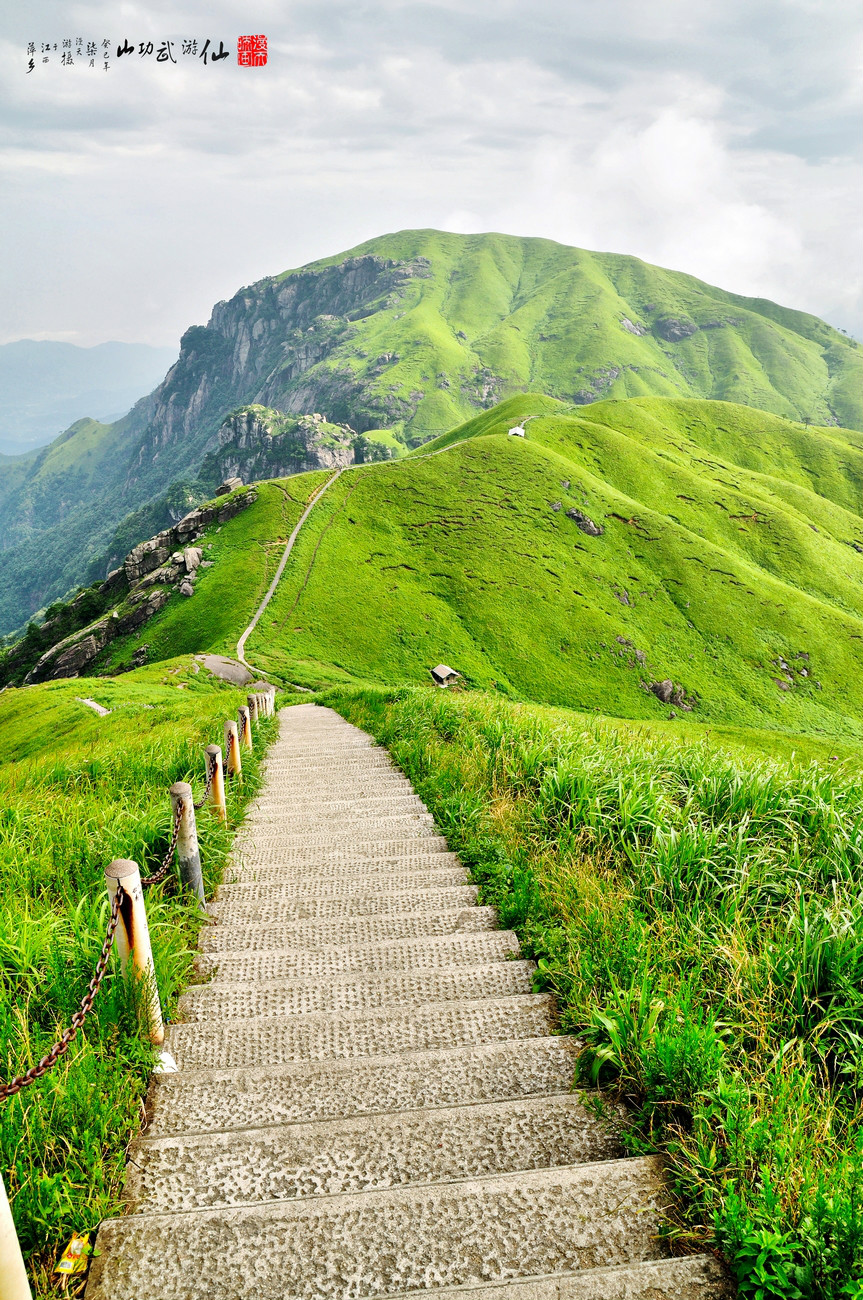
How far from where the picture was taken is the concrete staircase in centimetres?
247

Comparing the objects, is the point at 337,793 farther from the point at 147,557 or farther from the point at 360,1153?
the point at 147,557

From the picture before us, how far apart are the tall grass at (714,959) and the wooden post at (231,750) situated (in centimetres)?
315

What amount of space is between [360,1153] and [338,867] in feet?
11.5

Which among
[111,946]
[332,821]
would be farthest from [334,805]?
[111,946]

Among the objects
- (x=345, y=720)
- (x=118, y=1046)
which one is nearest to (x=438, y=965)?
(x=118, y=1046)

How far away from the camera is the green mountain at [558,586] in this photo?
7244 cm

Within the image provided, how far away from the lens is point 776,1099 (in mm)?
3256

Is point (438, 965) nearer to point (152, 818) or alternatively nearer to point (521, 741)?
point (152, 818)

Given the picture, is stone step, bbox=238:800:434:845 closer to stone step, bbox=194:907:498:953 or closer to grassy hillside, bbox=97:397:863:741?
stone step, bbox=194:907:498:953

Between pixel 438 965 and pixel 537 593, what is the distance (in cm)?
8038

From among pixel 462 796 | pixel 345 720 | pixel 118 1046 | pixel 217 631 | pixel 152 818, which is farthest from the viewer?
pixel 217 631

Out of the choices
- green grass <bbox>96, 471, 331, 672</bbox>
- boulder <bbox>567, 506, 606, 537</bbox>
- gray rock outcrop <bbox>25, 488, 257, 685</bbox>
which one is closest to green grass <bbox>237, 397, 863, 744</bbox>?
boulder <bbox>567, 506, 606, 537</bbox>

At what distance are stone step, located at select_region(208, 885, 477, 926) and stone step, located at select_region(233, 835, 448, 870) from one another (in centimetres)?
79

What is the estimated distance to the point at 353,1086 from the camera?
354 centimetres
